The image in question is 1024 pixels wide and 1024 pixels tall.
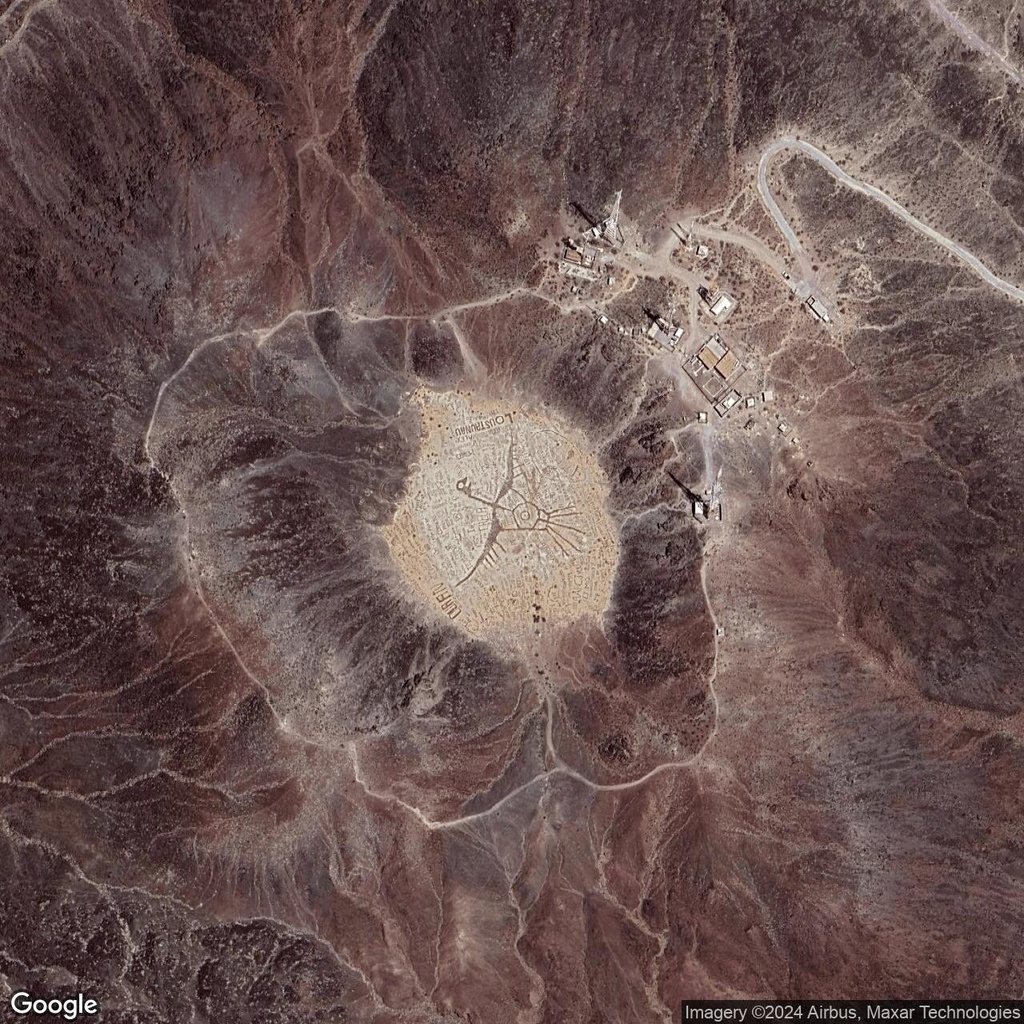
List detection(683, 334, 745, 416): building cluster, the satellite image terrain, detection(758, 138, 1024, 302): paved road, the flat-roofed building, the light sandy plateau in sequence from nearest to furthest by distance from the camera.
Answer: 1. the satellite image terrain
2. detection(758, 138, 1024, 302): paved road
3. the flat-roofed building
4. detection(683, 334, 745, 416): building cluster
5. the light sandy plateau

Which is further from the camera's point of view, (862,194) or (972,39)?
(862,194)

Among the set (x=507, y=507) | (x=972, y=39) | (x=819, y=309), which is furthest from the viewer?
(x=507, y=507)

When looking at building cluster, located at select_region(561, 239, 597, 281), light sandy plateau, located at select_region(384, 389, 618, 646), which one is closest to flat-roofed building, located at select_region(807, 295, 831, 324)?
building cluster, located at select_region(561, 239, 597, 281)

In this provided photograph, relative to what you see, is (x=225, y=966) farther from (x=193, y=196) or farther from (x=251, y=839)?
(x=193, y=196)

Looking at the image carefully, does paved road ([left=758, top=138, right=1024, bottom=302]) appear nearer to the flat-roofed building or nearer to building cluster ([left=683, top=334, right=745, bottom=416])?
the flat-roofed building

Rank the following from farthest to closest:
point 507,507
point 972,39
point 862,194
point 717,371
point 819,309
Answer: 1. point 507,507
2. point 717,371
3. point 819,309
4. point 862,194
5. point 972,39

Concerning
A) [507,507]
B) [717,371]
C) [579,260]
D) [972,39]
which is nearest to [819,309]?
[717,371]

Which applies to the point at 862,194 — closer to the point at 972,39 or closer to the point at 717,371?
the point at 972,39
